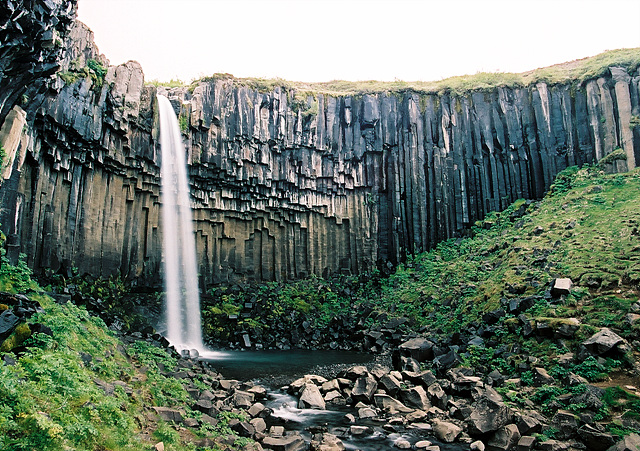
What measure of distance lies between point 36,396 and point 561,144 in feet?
107

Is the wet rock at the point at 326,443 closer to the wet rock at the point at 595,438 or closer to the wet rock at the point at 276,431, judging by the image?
the wet rock at the point at 276,431

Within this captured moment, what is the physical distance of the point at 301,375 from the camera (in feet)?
54.0

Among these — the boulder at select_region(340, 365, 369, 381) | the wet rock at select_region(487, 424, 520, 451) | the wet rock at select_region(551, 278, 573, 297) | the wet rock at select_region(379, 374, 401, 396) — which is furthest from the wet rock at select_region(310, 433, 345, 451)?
the wet rock at select_region(551, 278, 573, 297)

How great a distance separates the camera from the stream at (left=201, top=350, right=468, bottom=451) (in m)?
9.98

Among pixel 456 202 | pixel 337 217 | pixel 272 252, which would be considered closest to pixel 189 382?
pixel 272 252

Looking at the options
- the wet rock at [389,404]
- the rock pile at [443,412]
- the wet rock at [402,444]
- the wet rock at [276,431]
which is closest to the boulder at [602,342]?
the rock pile at [443,412]

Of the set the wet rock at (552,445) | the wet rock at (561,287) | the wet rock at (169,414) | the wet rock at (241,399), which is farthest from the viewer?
the wet rock at (561,287)

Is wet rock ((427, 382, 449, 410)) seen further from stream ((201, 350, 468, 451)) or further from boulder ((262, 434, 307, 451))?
boulder ((262, 434, 307, 451))

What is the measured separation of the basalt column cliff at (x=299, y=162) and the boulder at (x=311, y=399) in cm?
1316

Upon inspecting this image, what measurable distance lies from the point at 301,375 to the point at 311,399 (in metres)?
3.80

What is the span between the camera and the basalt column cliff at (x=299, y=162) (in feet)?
67.4

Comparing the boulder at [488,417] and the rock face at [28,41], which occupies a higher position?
the rock face at [28,41]

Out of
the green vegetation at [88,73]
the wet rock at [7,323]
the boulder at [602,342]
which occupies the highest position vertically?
the green vegetation at [88,73]

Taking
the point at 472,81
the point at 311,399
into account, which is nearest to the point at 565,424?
the point at 311,399
